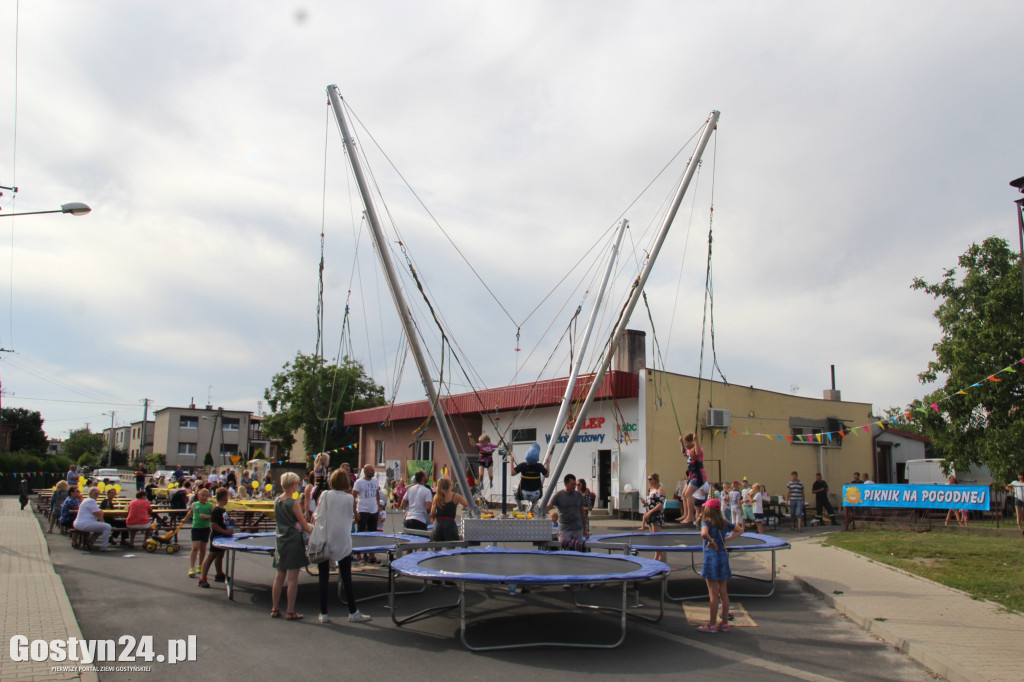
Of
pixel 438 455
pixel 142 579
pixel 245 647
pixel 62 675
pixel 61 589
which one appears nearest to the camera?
pixel 62 675

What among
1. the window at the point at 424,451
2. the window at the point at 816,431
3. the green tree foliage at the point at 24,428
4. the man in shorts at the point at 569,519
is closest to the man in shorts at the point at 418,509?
the man in shorts at the point at 569,519

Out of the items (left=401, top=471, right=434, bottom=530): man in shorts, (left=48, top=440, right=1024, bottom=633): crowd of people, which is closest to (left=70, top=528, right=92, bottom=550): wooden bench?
(left=48, top=440, right=1024, bottom=633): crowd of people

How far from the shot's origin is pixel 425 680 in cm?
602

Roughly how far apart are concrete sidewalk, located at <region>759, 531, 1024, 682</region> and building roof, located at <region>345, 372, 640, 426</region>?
8.37m

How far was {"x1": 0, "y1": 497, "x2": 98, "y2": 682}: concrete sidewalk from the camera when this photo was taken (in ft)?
19.1

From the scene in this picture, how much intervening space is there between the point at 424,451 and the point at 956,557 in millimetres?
24214

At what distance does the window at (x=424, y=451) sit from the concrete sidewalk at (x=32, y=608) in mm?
A: 20129

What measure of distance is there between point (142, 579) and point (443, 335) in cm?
629

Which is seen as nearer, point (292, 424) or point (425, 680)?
point (425, 680)

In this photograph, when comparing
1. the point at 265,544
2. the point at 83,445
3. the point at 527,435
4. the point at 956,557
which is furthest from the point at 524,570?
the point at 83,445

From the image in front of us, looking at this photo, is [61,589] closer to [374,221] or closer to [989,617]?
[374,221]

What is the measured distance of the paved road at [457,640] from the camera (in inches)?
251

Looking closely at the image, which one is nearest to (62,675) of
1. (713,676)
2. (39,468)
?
(713,676)

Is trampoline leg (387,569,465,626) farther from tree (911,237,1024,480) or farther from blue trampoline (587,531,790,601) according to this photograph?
tree (911,237,1024,480)
